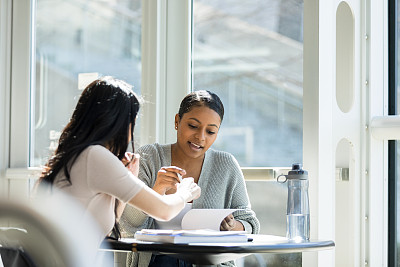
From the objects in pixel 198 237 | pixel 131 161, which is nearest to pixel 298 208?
pixel 198 237

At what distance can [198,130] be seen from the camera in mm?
2318

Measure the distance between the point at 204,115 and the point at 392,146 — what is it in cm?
85

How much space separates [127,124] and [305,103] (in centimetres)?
87

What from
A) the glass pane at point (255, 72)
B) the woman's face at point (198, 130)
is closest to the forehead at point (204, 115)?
the woman's face at point (198, 130)

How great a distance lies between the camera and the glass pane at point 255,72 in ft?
9.14

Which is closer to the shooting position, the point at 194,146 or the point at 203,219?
the point at 203,219

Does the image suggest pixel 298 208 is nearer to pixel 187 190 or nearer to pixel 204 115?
pixel 187 190

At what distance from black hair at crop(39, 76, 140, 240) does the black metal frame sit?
133 cm

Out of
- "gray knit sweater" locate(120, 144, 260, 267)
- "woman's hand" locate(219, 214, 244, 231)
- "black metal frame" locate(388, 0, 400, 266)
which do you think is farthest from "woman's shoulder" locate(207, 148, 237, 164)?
"black metal frame" locate(388, 0, 400, 266)

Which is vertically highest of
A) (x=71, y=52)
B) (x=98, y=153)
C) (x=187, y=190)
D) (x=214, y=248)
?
(x=71, y=52)

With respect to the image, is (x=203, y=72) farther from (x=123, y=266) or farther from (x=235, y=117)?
(x=123, y=266)

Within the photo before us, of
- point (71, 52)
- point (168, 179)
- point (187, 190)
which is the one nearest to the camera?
point (187, 190)

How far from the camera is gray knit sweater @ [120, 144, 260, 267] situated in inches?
88.3

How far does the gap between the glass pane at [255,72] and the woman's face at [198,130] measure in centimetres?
55
